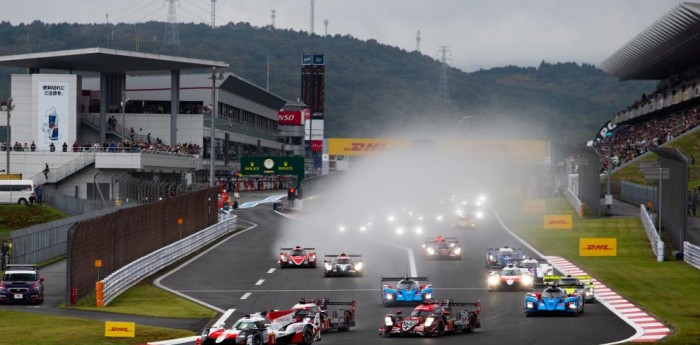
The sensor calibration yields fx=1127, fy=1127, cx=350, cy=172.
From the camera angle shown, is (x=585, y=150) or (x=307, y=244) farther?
(x=585, y=150)

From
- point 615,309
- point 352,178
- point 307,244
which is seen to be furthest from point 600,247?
point 352,178

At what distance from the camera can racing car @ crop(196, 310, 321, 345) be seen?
30500mm

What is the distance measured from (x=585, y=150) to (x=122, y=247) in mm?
50426

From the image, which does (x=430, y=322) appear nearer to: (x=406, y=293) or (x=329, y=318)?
(x=329, y=318)

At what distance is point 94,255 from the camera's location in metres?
47.6

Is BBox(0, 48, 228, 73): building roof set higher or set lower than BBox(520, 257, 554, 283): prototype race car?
higher

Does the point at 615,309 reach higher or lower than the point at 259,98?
lower

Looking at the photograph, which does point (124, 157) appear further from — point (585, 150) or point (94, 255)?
point (94, 255)

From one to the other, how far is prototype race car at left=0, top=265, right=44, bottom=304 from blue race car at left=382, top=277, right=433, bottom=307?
1397 centimetres

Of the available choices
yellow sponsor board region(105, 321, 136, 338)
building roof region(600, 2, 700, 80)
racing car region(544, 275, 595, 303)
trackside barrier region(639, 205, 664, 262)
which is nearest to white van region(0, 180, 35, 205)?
trackside barrier region(639, 205, 664, 262)

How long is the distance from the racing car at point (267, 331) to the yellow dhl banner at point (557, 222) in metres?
52.8

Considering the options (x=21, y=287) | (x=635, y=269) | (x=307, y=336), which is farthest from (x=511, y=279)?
(x=21, y=287)

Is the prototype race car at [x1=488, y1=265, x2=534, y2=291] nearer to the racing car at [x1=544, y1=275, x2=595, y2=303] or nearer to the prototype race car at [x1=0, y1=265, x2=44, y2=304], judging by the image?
the racing car at [x1=544, y1=275, x2=595, y2=303]

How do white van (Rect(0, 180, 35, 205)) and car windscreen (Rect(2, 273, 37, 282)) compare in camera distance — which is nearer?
car windscreen (Rect(2, 273, 37, 282))
